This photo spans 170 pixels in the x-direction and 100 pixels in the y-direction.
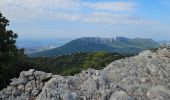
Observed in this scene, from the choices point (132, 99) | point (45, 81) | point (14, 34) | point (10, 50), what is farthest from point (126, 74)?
point (14, 34)

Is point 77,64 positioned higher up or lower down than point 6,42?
lower down

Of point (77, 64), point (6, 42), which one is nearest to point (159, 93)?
point (6, 42)

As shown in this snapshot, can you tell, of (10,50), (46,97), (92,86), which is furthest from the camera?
(10,50)

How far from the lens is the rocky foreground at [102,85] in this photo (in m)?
24.9

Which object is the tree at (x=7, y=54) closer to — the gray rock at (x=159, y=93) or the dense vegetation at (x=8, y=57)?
the dense vegetation at (x=8, y=57)

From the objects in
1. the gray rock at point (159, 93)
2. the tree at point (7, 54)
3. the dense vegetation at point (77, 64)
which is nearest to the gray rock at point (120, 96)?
the gray rock at point (159, 93)

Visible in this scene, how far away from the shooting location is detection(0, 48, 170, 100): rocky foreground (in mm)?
24906

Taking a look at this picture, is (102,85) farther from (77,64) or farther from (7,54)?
(77,64)

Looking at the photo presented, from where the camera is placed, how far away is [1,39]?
4181 cm

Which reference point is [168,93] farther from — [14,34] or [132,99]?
[14,34]

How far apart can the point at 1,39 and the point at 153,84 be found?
19644 mm

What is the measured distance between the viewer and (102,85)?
85.1 feet

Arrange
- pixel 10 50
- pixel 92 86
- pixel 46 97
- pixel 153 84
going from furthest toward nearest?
pixel 10 50 < pixel 153 84 < pixel 92 86 < pixel 46 97

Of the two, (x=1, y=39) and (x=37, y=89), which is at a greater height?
(x=1, y=39)
